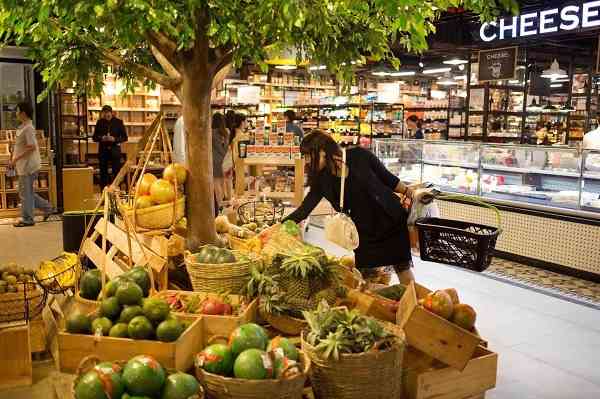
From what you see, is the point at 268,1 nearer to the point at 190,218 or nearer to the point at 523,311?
the point at 190,218

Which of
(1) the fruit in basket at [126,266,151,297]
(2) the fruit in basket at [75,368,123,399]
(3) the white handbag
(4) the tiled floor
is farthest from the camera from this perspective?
(3) the white handbag

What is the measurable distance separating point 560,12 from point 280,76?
37.5ft

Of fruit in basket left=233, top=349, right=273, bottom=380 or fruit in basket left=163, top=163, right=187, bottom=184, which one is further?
fruit in basket left=163, top=163, right=187, bottom=184

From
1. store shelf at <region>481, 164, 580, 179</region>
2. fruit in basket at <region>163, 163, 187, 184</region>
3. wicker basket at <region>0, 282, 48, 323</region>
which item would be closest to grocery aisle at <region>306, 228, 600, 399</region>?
store shelf at <region>481, 164, 580, 179</region>

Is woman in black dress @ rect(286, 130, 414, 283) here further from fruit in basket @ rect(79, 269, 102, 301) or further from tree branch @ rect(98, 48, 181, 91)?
fruit in basket @ rect(79, 269, 102, 301)

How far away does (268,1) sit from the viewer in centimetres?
259

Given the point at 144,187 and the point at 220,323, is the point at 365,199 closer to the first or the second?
the point at 144,187

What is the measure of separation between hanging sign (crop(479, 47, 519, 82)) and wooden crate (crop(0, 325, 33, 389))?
8.36 m

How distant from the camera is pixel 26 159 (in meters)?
8.92

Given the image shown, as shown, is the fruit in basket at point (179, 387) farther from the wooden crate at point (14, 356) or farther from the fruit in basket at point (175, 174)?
the wooden crate at point (14, 356)

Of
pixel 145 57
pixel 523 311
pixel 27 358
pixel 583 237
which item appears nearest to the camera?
pixel 27 358

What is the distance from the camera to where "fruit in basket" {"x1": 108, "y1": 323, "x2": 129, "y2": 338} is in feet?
8.55

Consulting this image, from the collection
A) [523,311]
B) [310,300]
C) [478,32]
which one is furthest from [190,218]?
[478,32]

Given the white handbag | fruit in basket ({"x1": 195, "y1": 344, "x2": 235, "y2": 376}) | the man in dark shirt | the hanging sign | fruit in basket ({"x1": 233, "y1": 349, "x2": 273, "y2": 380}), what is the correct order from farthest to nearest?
the man in dark shirt < the hanging sign < the white handbag < fruit in basket ({"x1": 195, "y1": 344, "x2": 235, "y2": 376}) < fruit in basket ({"x1": 233, "y1": 349, "x2": 273, "y2": 380})
